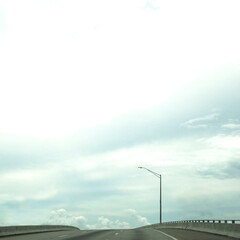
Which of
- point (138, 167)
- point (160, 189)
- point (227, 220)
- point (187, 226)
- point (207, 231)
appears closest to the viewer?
point (227, 220)

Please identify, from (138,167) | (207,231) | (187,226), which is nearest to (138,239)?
(207,231)

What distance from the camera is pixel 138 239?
2233cm

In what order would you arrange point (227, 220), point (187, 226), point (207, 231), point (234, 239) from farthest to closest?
point (187, 226)
point (207, 231)
point (227, 220)
point (234, 239)

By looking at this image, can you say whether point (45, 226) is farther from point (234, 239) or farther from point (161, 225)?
point (234, 239)

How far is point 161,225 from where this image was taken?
5700cm

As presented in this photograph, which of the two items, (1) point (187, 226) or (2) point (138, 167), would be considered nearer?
(1) point (187, 226)

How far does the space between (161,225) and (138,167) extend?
10.2 meters

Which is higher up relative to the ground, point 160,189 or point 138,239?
point 160,189

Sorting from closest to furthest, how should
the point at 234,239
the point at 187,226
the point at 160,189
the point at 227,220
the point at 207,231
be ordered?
the point at 234,239, the point at 227,220, the point at 207,231, the point at 187,226, the point at 160,189

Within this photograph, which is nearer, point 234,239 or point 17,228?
point 234,239

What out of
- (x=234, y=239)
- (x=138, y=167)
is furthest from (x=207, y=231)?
(x=138, y=167)

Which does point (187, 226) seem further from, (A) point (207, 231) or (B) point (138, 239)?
(B) point (138, 239)

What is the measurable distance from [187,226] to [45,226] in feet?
50.8

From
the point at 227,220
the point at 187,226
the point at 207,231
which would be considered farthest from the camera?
the point at 187,226
